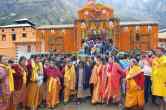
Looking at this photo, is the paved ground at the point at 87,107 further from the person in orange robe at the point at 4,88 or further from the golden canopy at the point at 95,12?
the golden canopy at the point at 95,12

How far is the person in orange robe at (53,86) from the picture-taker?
10.8m

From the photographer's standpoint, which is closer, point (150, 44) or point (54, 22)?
point (150, 44)

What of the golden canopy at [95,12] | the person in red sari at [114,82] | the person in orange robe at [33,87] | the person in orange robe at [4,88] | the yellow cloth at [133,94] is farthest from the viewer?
the golden canopy at [95,12]

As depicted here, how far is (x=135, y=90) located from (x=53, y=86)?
2.72 meters

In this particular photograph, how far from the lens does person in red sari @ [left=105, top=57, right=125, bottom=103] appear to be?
35.2ft

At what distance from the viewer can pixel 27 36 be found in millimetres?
49656

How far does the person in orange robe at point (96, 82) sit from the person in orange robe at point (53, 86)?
1.14 m

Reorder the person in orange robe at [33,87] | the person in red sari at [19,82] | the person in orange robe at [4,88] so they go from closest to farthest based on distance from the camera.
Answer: the person in orange robe at [4,88] < the person in red sari at [19,82] < the person in orange robe at [33,87]

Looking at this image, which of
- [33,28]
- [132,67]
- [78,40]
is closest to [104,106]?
[132,67]

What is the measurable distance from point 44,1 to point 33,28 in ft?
142

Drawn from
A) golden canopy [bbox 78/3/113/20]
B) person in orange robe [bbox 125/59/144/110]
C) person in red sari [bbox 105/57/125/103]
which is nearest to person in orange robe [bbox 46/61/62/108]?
person in red sari [bbox 105/57/125/103]

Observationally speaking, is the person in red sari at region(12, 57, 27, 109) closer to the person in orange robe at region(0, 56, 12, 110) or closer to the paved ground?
the person in orange robe at region(0, 56, 12, 110)

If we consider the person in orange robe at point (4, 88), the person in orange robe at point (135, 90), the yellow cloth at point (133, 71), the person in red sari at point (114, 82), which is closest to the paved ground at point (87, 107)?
the person in red sari at point (114, 82)

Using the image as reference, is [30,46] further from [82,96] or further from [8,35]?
[82,96]
